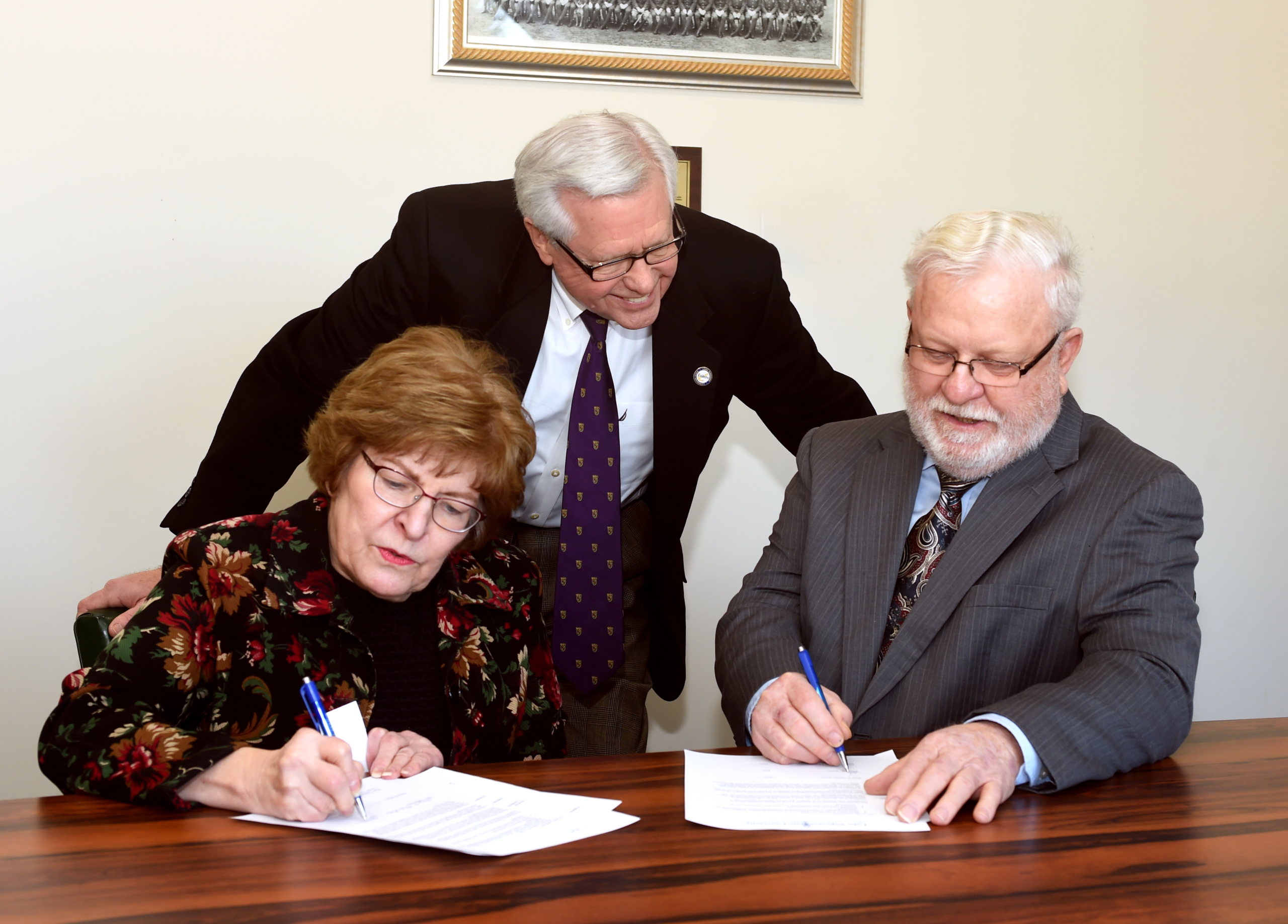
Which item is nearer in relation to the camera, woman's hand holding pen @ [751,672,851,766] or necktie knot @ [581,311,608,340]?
woman's hand holding pen @ [751,672,851,766]

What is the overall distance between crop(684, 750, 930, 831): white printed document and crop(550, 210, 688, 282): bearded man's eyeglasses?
1.03 metres

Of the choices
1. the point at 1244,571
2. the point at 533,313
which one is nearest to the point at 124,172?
the point at 533,313

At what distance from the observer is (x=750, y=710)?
1.94m

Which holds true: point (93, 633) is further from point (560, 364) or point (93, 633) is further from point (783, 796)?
point (783, 796)

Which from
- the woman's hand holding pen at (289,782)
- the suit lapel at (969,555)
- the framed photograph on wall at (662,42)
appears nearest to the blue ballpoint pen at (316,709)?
the woman's hand holding pen at (289,782)

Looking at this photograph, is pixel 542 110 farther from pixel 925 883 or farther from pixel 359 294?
pixel 925 883

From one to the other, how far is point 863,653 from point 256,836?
1.10 metres

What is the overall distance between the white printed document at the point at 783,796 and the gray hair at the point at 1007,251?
2.80 ft

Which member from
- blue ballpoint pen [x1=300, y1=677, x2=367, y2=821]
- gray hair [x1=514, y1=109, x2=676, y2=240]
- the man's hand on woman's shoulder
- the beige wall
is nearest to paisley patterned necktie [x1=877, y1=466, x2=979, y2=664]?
gray hair [x1=514, y1=109, x2=676, y2=240]

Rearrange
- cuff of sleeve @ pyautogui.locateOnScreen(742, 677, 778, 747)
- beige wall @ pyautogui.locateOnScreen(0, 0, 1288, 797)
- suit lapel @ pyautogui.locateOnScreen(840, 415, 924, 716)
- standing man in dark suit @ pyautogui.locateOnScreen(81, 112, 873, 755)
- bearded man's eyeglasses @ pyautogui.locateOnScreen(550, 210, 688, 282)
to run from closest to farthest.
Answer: cuff of sleeve @ pyautogui.locateOnScreen(742, 677, 778, 747) < suit lapel @ pyautogui.locateOnScreen(840, 415, 924, 716) < bearded man's eyeglasses @ pyautogui.locateOnScreen(550, 210, 688, 282) < standing man in dark suit @ pyautogui.locateOnScreen(81, 112, 873, 755) < beige wall @ pyautogui.locateOnScreen(0, 0, 1288, 797)

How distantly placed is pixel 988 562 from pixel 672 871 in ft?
3.01

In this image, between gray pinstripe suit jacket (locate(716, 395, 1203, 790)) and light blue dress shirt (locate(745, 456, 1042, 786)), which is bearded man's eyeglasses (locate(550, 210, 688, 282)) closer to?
gray pinstripe suit jacket (locate(716, 395, 1203, 790))

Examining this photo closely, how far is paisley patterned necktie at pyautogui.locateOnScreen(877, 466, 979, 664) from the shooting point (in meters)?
2.07

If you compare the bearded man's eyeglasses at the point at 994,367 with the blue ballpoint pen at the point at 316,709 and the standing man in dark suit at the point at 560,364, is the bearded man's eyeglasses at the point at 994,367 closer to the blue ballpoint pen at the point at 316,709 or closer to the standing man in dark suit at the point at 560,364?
the standing man in dark suit at the point at 560,364
